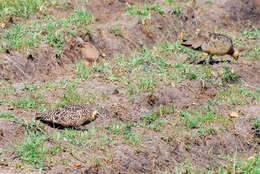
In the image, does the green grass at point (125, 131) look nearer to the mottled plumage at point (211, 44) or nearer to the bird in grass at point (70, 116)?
the bird in grass at point (70, 116)

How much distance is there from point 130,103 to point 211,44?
2.26 meters

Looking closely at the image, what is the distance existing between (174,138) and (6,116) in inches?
Result: 83.0

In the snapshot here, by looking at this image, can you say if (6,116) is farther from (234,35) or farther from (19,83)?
(234,35)

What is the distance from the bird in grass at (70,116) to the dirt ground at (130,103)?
5.8 inches

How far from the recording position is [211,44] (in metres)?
8.78

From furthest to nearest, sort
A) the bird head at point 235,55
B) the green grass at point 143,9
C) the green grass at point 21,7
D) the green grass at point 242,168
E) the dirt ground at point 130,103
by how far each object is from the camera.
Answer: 1. the green grass at point 143,9
2. the bird head at point 235,55
3. the green grass at point 21,7
4. the dirt ground at point 130,103
5. the green grass at point 242,168

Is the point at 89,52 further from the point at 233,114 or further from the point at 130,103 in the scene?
the point at 233,114

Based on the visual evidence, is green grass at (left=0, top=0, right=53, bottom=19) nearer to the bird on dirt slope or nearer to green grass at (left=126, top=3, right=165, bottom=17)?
green grass at (left=126, top=3, right=165, bottom=17)

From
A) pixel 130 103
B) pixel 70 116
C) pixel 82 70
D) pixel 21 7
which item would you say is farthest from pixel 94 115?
pixel 21 7

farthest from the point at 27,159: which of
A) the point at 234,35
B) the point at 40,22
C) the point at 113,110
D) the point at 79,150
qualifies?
the point at 234,35

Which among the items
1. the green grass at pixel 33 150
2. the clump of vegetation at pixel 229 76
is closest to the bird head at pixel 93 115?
the green grass at pixel 33 150

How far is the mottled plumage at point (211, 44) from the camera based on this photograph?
28.4 feet

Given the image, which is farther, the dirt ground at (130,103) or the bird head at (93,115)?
the bird head at (93,115)

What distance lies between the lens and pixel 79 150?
5871mm
